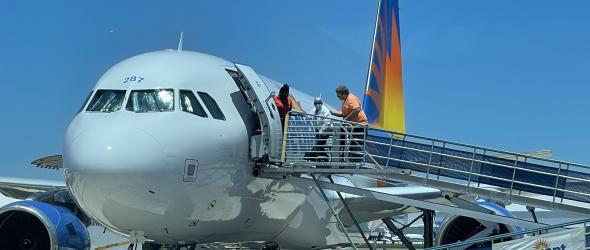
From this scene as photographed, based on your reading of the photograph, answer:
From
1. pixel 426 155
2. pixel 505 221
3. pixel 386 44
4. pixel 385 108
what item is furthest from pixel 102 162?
pixel 386 44

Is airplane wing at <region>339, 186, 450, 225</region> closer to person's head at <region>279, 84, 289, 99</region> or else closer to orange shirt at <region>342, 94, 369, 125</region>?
orange shirt at <region>342, 94, 369, 125</region>

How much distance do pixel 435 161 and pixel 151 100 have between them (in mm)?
3970

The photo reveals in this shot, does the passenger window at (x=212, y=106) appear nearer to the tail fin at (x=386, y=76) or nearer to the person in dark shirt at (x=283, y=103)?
the person in dark shirt at (x=283, y=103)

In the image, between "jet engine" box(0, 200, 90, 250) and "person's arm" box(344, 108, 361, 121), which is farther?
"jet engine" box(0, 200, 90, 250)

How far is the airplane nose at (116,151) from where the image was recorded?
779 cm

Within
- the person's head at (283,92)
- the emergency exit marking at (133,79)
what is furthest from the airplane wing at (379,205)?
the emergency exit marking at (133,79)

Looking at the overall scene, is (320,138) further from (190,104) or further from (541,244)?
(541,244)

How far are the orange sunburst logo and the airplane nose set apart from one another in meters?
4.59

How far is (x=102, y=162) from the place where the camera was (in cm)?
777

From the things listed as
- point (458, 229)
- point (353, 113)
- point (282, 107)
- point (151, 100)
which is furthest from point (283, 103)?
point (458, 229)

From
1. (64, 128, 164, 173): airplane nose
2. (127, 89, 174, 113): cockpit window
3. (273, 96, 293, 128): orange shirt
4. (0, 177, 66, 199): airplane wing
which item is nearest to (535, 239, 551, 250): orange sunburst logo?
(273, 96, 293, 128): orange shirt

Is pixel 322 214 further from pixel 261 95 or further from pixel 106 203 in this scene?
pixel 106 203

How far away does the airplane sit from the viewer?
797 centimetres

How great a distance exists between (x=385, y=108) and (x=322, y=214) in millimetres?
10439
